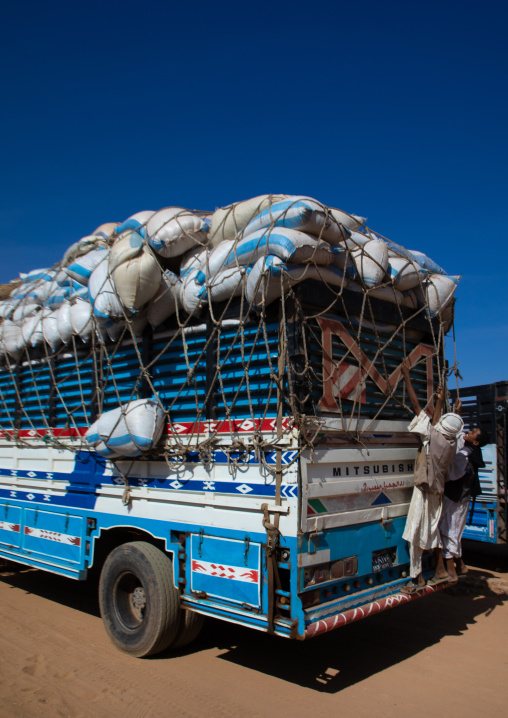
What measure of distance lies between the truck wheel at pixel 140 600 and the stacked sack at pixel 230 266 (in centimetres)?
192

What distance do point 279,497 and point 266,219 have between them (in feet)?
6.71

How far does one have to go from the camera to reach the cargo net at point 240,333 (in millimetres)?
4145

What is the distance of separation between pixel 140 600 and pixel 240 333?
2.39 m

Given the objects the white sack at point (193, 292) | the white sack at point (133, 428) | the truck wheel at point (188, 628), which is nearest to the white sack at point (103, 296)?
the white sack at point (193, 292)

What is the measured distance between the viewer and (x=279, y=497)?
389 cm

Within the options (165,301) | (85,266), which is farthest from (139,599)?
(85,266)

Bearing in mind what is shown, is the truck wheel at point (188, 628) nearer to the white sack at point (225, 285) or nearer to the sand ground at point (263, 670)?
the sand ground at point (263, 670)

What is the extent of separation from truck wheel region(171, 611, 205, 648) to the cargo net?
3.98 ft

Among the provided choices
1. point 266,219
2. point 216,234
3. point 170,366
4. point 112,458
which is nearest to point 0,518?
point 112,458

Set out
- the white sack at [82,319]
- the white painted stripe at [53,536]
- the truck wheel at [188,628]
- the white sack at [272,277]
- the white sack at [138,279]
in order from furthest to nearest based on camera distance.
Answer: the white sack at [82,319] → the white painted stripe at [53,536] → the white sack at [138,279] → the truck wheel at [188,628] → the white sack at [272,277]

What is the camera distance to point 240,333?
438 cm

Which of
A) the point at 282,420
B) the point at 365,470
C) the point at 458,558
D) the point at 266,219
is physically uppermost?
the point at 266,219

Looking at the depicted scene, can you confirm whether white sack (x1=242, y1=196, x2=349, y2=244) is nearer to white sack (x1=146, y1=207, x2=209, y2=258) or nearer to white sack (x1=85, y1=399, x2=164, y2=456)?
white sack (x1=146, y1=207, x2=209, y2=258)

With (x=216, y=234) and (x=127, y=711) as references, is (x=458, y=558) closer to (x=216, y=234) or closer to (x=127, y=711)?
(x=127, y=711)
